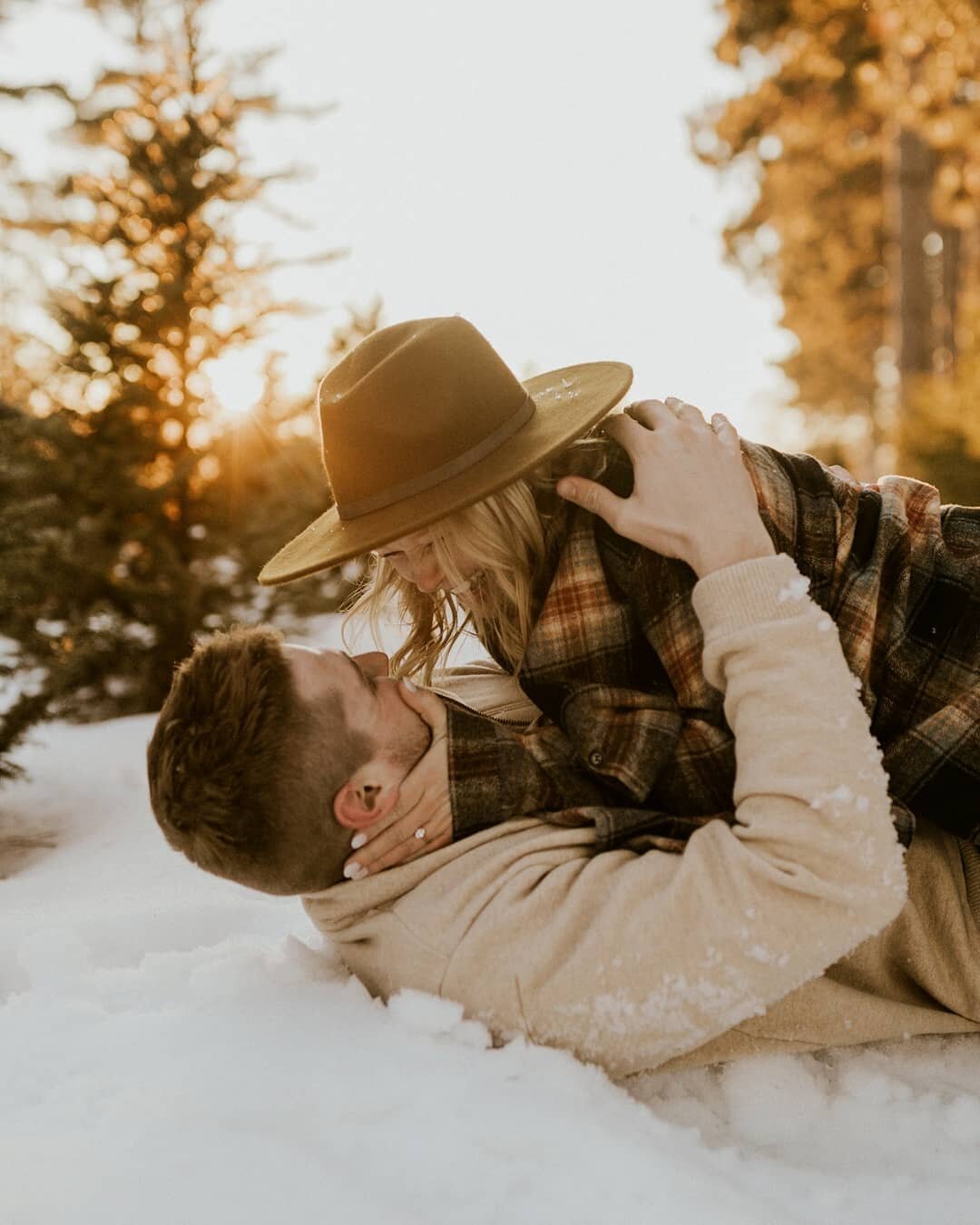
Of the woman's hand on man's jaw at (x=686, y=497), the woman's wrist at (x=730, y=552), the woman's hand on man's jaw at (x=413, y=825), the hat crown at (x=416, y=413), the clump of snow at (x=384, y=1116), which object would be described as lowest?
the clump of snow at (x=384, y=1116)

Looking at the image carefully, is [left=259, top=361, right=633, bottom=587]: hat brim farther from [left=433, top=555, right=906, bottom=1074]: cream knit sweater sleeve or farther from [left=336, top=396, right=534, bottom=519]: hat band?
[left=433, top=555, right=906, bottom=1074]: cream knit sweater sleeve

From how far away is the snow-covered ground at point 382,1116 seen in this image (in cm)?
145

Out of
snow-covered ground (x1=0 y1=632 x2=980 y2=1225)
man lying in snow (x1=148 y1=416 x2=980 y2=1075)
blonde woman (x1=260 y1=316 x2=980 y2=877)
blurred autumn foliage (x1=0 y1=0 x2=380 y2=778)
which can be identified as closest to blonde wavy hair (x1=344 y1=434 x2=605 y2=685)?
blonde woman (x1=260 y1=316 x2=980 y2=877)

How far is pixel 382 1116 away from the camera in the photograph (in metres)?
1.63

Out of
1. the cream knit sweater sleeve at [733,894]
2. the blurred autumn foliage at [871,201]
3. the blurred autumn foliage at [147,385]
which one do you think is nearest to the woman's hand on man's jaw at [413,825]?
the cream knit sweater sleeve at [733,894]

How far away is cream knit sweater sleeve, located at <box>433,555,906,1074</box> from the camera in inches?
67.0

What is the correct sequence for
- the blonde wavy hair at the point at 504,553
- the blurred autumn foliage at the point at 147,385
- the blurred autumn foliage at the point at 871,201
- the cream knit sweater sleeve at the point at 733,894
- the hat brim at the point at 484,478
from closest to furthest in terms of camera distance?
1. the cream knit sweater sleeve at the point at 733,894
2. the hat brim at the point at 484,478
3. the blonde wavy hair at the point at 504,553
4. the blurred autumn foliage at the point at 147,385
5. the blurred autumn foliage at the point at 871,201

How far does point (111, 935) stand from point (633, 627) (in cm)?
146

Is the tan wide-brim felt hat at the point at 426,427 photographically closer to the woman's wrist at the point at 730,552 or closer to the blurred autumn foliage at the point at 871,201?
the woman's wrist at the point at 730,552

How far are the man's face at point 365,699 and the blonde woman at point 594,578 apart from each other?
0.04 m

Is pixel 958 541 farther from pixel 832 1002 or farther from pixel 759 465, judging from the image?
pixel 832 1002

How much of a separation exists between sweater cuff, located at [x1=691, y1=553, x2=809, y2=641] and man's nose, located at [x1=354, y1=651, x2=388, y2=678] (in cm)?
69

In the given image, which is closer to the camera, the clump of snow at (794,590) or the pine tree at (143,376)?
the clump of snow at (794,590)

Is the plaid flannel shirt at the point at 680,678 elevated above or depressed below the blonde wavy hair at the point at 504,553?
below
